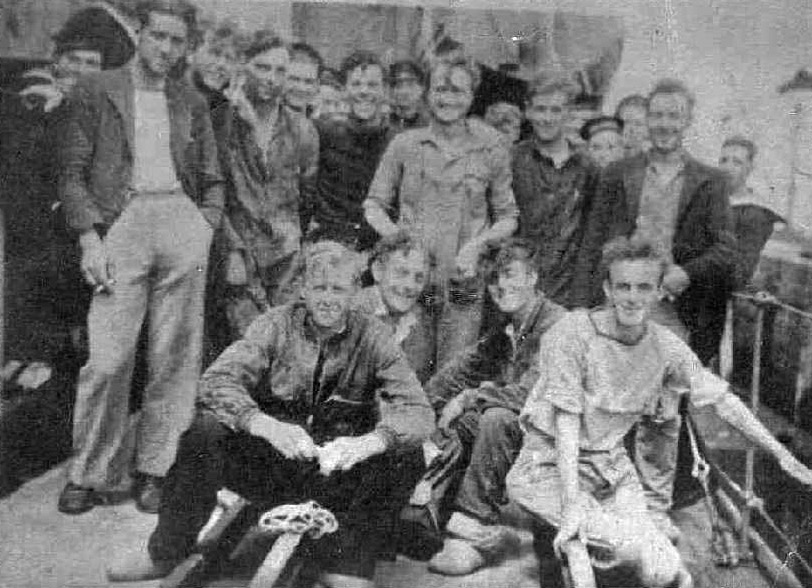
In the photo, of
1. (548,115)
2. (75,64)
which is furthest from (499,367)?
(75,64)

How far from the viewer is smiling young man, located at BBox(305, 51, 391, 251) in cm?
323

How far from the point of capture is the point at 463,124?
10.6 feet

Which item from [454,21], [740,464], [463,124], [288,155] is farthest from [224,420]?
[740,464]

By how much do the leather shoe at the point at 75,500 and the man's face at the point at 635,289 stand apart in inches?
75.3

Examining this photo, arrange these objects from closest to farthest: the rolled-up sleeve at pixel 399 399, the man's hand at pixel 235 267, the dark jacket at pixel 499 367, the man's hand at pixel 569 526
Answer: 1. the man's hand at pixel 569 526
2. the rolled-up sleeve at pixel 399 399
3. the dark jacket at pixel 499 367
4. the man's hand at pixel 235 267

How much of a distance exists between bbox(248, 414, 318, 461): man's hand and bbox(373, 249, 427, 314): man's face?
1.81ft

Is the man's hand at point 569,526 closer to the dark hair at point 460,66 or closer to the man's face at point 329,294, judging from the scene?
the man's face at point 329,294

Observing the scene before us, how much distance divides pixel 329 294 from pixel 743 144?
4.96 ft

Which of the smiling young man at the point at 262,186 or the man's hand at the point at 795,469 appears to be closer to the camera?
the man's hand at the point at 795,469

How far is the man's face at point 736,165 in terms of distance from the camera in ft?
10.6

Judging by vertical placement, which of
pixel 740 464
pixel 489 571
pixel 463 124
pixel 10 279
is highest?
pixel 463 124

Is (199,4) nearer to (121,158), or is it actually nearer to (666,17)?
(121,158)

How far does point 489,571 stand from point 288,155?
1.57 metres

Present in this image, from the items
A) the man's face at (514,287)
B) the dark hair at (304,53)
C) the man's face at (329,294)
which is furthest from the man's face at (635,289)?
the dark hair at (304,53)
